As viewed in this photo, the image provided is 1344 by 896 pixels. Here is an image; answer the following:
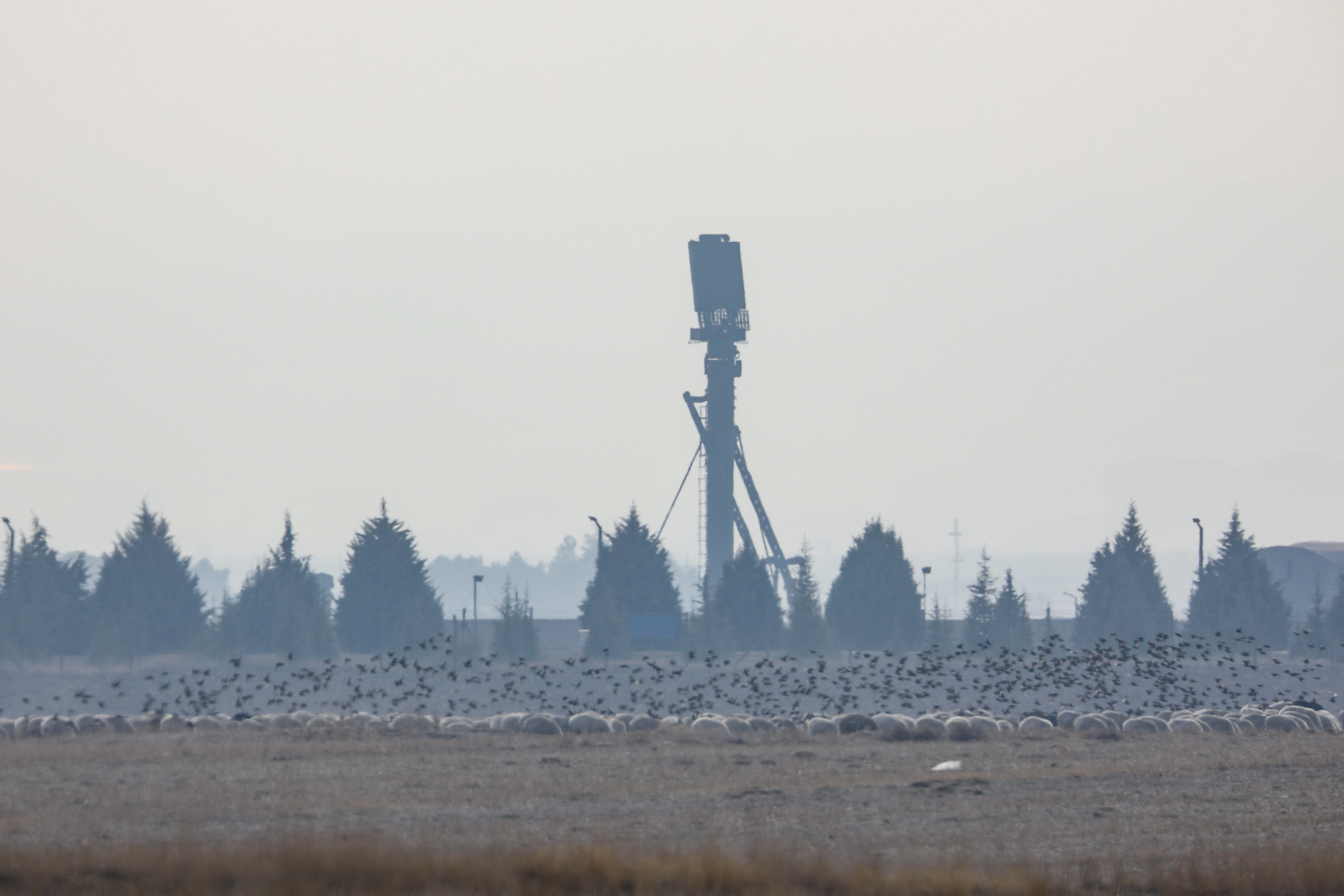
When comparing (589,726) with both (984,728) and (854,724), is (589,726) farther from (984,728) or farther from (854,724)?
(984,728)

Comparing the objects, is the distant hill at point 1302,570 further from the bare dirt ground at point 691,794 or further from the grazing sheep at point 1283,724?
the bare dirt ground at point 691,794

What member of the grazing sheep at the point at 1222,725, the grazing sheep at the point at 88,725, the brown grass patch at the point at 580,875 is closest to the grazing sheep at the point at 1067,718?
the grazing sheep at the point at 1222,725

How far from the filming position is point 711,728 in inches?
2103

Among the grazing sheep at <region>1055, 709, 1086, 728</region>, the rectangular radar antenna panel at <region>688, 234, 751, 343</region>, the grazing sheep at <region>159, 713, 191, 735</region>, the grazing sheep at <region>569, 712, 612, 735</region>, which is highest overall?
the rectangular radar antenna panel at <region>688, 234, 751, 343</region>

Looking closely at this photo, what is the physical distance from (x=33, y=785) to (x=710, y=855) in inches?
801

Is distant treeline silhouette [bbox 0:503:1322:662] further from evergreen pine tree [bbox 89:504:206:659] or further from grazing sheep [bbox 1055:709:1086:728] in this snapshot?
grazing sheep [bbox 1055:709:1086:728]

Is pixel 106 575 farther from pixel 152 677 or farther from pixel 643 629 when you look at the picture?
pixel 643 629

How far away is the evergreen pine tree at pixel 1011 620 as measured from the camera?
99.6m

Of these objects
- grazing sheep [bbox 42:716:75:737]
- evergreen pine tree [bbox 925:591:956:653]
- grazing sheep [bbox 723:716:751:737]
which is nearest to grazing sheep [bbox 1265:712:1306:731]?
grazing sheep [bbox 723:716:751:737]

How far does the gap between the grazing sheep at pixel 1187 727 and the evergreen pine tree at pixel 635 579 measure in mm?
44691

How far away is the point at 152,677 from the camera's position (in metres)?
76.2

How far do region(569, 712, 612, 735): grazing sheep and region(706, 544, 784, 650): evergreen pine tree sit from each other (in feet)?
140

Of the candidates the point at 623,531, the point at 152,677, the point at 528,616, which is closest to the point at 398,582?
the point at 528,616

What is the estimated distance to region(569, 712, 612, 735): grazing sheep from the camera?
5234 centimetres
